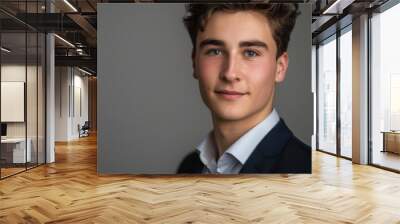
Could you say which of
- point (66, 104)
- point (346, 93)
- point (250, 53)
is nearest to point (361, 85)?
point (346, 93)

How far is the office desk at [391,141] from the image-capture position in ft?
26.8

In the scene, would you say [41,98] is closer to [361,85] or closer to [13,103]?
[13,103]

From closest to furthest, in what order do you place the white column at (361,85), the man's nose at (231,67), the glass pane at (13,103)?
1. the man's nose at (231,67)
2. the glass pane at (13,103)
3. the white column at (361,85)

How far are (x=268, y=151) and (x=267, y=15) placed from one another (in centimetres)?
216

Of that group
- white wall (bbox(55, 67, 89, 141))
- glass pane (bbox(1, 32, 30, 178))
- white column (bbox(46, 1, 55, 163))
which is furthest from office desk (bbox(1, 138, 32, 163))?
white wall (bbox(55, 67, 89, 141))

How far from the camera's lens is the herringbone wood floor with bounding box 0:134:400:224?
436cm

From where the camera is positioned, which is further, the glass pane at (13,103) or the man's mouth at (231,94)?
the glass pane at (13,103)

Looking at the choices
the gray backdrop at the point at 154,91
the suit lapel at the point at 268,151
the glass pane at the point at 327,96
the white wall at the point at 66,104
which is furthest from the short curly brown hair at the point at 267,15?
the white wall at the point at 66,104

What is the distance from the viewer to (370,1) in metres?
7.54

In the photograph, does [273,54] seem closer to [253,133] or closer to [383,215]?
[253,133]

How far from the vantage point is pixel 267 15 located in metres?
6.40

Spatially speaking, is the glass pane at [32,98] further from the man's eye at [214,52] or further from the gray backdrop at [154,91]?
A: the man's eye at [214,52]

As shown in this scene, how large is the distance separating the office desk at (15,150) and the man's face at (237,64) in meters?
3.62

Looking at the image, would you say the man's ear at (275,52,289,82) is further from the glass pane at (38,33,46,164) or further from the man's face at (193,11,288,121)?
the glass pane at (38,33,46,164)
